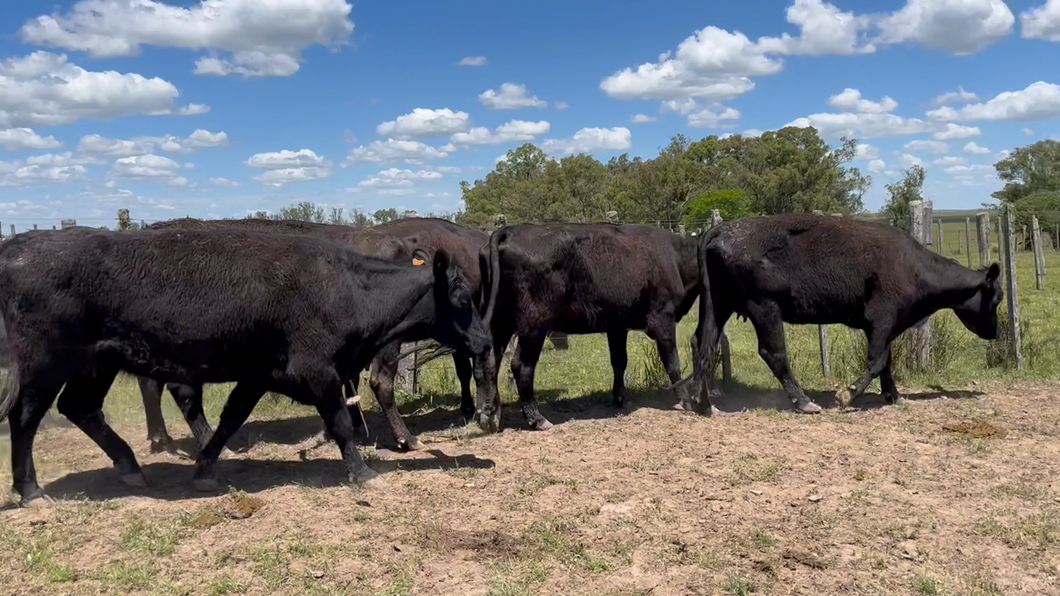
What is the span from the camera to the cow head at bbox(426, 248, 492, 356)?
6773mm

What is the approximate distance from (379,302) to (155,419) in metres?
2.77

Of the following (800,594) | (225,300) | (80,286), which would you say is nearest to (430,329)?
(225,300)

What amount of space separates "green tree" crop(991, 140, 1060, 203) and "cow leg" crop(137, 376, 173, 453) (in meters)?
51.5

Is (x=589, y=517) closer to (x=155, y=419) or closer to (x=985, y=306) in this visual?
(x=155, y=419)

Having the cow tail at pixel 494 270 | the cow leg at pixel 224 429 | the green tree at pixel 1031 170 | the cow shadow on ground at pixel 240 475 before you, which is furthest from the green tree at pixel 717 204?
the cow leg at pixel 224 429

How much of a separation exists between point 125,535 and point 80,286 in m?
1.62

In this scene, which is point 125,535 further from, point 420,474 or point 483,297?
point 483,297

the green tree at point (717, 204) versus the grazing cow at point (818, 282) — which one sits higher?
the green tree at point (717, 204)

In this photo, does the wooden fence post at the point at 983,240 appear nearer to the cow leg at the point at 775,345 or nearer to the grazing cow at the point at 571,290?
the cow leg at the point at 775,345

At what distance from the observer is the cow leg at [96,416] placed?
6.20m

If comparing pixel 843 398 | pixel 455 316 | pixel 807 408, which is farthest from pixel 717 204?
pixel 455 316

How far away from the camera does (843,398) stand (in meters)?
8.98

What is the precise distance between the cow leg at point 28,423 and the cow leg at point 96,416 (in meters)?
0.47

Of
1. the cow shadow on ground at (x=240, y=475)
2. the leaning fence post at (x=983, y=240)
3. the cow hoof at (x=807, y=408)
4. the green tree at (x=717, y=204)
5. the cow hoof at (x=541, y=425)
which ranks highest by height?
the green tree at (x=717, y=204)
